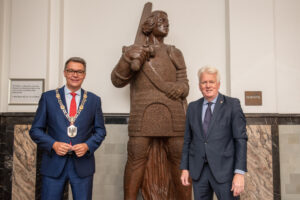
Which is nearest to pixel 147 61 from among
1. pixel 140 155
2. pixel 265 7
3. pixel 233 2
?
pixel 140 155

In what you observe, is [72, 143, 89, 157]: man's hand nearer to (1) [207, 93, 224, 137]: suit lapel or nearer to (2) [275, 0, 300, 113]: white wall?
(1) [207, 93, 224, 137]: suit lapel

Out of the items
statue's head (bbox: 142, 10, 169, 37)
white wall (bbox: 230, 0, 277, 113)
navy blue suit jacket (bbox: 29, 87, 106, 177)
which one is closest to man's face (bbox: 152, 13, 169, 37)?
statue's head (bbox: 142, 10, 169, 37)

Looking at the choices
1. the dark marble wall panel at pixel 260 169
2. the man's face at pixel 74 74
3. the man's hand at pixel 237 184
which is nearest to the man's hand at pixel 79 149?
the man's face at pixel 74 74

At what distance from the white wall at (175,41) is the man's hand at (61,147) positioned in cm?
188

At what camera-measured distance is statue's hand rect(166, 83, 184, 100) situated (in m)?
3.33

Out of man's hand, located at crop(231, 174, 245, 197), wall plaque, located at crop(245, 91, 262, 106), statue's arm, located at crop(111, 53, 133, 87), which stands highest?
statue's arm, located at crop(111, 53, 133, 87)

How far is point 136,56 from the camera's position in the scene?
328cm

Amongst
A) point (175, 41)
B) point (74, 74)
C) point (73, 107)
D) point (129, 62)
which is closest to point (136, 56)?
point (129, 62)

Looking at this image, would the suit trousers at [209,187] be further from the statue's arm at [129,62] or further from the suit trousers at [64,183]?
the statue's arm at [129,62]

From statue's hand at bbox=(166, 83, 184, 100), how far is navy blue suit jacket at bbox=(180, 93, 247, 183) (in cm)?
116

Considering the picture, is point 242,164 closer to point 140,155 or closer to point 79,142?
point 79,142

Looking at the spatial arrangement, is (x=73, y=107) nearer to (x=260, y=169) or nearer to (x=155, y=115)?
(x=155, y=115)

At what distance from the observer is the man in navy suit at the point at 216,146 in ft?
6.62

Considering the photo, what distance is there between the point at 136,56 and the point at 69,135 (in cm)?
129
